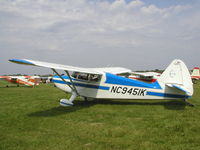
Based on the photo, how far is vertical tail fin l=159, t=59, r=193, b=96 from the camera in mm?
6829

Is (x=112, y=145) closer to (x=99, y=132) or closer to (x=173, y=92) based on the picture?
(x=99, y=132)

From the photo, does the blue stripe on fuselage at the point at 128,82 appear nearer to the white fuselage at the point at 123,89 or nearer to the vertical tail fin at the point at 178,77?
the white fuselage at the point at 123,89

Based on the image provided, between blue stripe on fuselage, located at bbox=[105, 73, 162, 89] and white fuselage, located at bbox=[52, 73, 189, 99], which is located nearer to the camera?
white fuselage, located at bbox=[52, 73, 189, 99]

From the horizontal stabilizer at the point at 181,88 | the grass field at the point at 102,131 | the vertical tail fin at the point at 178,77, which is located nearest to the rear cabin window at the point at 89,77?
the grass field at the point at 102,131

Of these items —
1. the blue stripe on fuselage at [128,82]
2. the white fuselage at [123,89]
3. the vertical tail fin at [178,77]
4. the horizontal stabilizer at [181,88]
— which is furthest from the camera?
the blue stripe on fuselage at [128,82]

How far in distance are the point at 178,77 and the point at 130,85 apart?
6.53ft

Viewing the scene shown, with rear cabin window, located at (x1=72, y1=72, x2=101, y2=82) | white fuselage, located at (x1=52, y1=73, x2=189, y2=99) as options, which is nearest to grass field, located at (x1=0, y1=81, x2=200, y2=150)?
white fuselage, located at (x1=52, y1=73, x2=189, y2=99)

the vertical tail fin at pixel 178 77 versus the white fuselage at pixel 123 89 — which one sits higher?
the vertical tail fin at pixel 178 77

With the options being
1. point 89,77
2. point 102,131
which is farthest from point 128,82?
point 102,131

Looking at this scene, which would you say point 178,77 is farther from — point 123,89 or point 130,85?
point 123,89

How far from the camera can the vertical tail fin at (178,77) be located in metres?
6.83

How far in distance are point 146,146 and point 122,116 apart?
2.38m

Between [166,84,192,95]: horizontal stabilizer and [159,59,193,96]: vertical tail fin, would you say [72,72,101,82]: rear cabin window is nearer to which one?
[159,59,193,96]: vertical tail fin

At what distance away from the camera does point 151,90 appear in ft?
23.6
